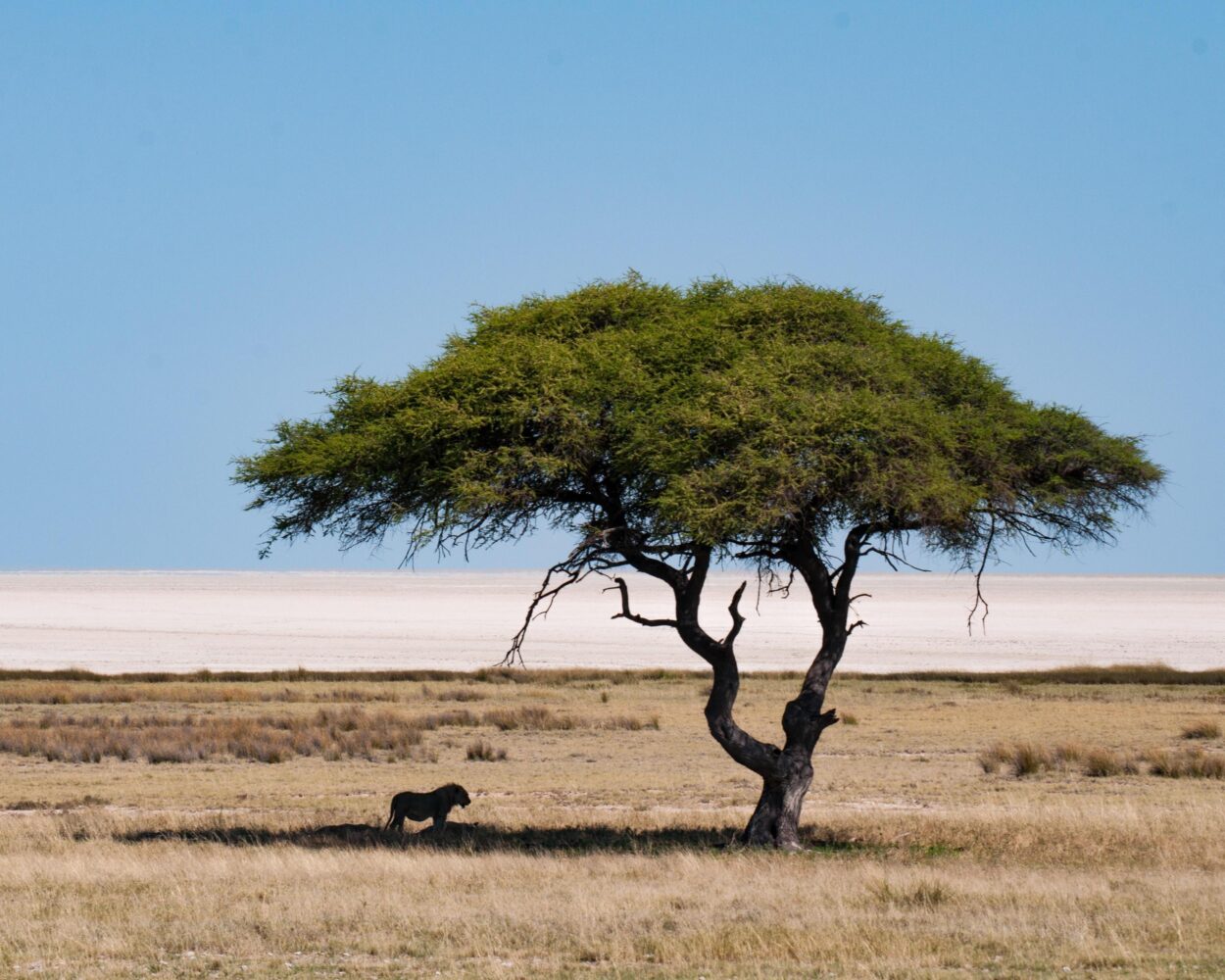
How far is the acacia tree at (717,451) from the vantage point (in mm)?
16766

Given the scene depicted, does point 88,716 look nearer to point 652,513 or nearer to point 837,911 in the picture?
point 652,513

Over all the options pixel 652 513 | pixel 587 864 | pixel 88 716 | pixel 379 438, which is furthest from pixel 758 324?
pixel 88 716

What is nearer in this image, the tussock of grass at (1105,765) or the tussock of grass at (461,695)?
the tussock of grass at (1105,765)

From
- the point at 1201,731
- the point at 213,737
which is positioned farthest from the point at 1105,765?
the point at 213,737

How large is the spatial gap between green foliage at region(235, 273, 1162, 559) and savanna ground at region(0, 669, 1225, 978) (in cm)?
405

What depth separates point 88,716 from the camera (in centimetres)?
4003

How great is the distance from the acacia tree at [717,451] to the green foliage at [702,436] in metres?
0.03

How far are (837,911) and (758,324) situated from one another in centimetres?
801

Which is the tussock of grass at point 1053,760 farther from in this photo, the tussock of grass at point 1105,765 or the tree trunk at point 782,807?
the tree trunk at point 782,807

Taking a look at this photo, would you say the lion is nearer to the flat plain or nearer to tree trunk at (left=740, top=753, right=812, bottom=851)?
tree trunk at (left=740, top=753, right=812, bottom=851)

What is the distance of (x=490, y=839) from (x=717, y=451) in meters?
6.57

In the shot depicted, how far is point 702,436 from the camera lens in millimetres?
16844

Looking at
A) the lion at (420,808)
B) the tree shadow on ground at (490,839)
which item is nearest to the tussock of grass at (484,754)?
the tree shadow on ground at (490,839)

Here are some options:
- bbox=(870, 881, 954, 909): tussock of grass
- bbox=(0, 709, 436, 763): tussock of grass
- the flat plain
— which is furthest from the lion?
the flat plain
